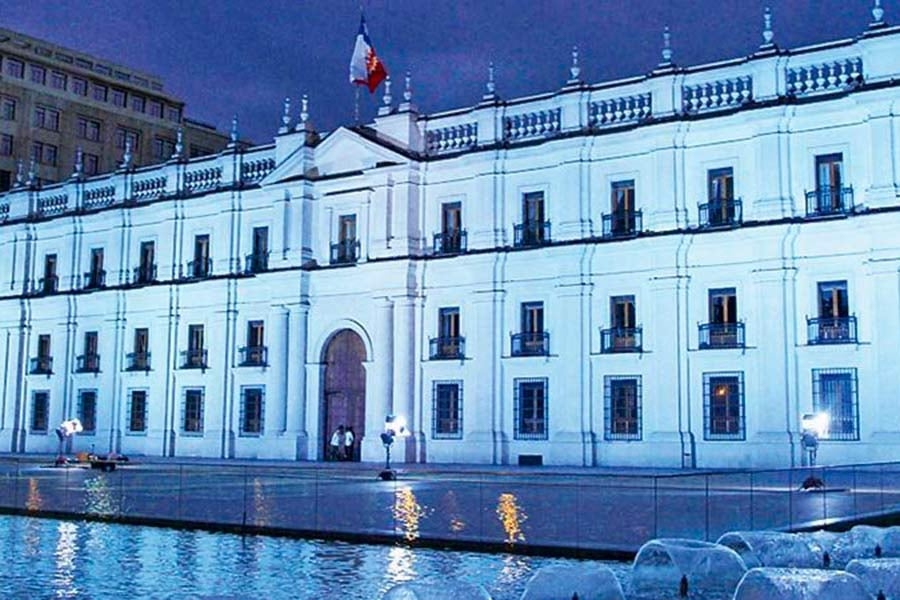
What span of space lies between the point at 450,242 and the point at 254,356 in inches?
381

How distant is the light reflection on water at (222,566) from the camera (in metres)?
12.1

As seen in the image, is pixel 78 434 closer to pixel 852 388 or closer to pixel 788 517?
pixel 852 388

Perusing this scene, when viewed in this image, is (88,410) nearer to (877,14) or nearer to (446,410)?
(446,410)

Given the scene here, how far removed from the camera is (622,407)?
3669 centimetres

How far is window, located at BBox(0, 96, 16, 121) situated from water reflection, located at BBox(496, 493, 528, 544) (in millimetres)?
55191

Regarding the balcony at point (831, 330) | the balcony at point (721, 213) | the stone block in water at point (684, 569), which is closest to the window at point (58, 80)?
the balcony at point (721, 213)

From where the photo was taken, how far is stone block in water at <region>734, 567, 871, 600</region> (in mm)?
8695

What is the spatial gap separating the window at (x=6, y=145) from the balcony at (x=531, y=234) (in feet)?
129

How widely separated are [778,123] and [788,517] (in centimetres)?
2057

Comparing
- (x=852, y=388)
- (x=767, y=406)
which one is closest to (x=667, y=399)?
(x=767, y=406)

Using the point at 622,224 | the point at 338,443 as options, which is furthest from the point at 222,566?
the point at 338,443

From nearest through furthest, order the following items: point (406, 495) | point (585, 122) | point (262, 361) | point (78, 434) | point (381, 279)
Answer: point (406, 495) → point (585, 122) → point (381, 279) → point (262, 361) → point (78, 434)

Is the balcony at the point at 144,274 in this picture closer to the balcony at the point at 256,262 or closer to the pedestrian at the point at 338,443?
the balcony at the point at 256,262

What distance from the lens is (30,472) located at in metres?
32.4
